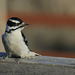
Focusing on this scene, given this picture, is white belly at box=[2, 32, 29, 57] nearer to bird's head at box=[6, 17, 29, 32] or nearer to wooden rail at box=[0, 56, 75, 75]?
bird's head at box=[6, 17, 29, 32]

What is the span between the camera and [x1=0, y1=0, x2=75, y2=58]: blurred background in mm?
5686

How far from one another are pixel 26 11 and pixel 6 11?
1.30ft

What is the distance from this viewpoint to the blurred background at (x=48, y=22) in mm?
5686

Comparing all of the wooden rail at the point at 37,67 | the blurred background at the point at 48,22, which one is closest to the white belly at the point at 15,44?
the wooden rail at the point at 37,67

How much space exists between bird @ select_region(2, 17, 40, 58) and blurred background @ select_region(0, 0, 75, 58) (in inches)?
76.7

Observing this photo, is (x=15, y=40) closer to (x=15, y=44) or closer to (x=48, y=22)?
Result: (x=15, y=44)

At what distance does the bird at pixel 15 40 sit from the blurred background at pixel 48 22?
6.39 ft

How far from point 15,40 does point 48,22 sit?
7.61 ft

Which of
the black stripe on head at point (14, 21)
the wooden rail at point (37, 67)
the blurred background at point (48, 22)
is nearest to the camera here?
the wooden rail at point (37, 67)

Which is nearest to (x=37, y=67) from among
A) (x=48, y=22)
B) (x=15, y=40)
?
(x=15, y=40)

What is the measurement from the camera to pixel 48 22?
19.1 ft

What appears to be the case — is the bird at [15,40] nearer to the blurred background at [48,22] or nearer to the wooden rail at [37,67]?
the wooden rail at [37,67]

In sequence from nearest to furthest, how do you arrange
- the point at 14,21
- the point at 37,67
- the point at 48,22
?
the point at 37,67 < the point at 14,21 < the point at 48,22

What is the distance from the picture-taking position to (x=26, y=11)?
578cm
